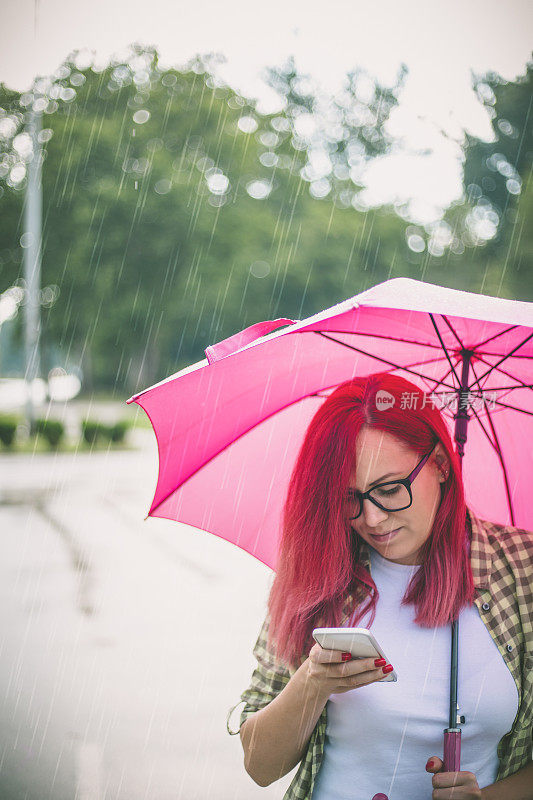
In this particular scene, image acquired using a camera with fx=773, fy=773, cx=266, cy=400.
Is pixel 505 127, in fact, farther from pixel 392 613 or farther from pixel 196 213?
pixel 392 613

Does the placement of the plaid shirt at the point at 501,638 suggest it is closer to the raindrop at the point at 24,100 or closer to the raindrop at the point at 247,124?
the raindrop at the point at 24,100

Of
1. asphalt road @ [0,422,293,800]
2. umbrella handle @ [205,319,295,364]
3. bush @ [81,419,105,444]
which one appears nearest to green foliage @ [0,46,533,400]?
bush @ [81,419,105,444]

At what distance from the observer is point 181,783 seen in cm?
430

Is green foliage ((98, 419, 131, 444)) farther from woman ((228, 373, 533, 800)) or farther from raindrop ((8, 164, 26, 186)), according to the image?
woman ((228, 373, 533, 800))

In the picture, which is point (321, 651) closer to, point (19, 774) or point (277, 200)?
point (19, 774)

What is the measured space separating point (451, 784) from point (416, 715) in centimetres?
18

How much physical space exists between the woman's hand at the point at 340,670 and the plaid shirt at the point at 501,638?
0.96 feet

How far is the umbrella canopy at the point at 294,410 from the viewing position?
2.31 meters

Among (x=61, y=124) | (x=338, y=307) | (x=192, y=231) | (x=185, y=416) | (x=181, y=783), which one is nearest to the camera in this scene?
(x=338, y=307)

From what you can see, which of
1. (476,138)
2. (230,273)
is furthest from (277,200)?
(476,138)

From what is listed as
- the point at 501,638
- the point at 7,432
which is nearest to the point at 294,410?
the point at 501,638

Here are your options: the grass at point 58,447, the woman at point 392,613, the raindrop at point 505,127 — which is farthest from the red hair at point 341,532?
the raindrop at point 505,127

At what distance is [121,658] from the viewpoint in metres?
6.06

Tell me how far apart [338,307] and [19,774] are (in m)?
→ 3.83
